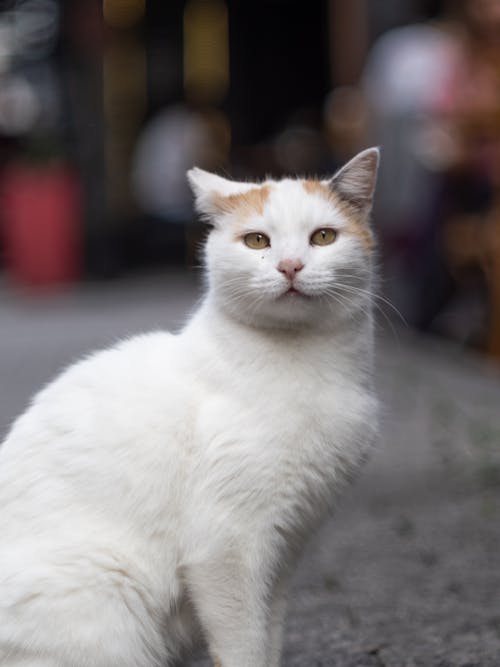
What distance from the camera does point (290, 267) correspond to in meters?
2.69

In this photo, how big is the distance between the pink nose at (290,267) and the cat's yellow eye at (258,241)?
99 mm

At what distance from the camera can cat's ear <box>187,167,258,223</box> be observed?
115 inches

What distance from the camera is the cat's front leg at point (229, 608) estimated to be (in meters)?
2.63

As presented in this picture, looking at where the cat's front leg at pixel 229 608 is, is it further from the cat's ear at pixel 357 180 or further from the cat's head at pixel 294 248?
the cat's ear at pixel 357 180

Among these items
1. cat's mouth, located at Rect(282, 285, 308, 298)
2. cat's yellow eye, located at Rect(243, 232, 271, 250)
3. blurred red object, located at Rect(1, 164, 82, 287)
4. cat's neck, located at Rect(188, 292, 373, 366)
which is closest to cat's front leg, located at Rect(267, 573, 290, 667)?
cat's neck, located at Rect(188, 292, 373, 366)

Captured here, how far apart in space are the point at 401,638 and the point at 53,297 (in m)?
8.72

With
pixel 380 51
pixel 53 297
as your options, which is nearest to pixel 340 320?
pixel 380 51

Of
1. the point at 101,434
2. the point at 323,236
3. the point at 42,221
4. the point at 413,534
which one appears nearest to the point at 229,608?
the point at 101,434

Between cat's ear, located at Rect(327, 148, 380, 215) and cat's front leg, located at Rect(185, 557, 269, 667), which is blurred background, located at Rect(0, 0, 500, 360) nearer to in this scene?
cat's ear, located at Rect(327, 148, 380, 215)

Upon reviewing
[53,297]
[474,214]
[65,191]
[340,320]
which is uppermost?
[340,320]

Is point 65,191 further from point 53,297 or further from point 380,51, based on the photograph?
point 380,51

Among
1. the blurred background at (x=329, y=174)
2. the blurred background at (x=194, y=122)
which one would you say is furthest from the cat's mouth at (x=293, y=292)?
the blurred background at (x=194, y=122)

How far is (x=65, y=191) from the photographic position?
1210cm

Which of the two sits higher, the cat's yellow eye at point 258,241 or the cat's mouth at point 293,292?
the cat's yellow eye at point 258,241
